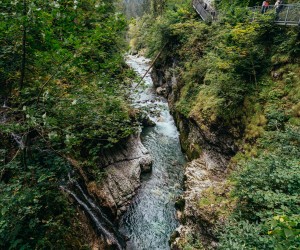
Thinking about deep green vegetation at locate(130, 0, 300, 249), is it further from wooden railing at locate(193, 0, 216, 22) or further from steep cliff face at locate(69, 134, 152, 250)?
steep cliff face at locate(69, 134, 152, 250)

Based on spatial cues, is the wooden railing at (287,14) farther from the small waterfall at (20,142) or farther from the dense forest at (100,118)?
the small waterfall at (20,142)

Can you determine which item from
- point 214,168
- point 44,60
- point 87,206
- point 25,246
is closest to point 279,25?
point 214,168

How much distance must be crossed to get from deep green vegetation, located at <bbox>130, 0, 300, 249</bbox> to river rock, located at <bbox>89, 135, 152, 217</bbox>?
4397mm

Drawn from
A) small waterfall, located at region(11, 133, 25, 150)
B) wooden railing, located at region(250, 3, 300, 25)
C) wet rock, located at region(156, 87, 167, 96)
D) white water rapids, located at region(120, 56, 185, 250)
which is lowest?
white water rapids, located at region(120, 56, 185, 250)

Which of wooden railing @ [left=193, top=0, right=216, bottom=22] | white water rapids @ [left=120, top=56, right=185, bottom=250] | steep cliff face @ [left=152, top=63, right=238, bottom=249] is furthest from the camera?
wooden railing @ [left=193, top=0, right=216, bottom=22]

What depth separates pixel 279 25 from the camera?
36.3 feet

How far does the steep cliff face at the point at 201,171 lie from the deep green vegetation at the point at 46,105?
4.29 meters

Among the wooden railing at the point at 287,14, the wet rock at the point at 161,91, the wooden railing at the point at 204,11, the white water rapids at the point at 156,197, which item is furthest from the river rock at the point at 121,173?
the wooden railing at the point at 204,11

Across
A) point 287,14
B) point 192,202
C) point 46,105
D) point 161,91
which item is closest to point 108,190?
point 192,202

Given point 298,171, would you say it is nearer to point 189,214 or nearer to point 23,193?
point 189,214

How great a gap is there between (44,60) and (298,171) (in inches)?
266

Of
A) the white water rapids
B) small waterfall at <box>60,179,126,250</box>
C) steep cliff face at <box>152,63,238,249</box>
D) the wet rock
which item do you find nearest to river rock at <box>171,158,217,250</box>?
steep cliff face at <box>152,63,238,249</box>

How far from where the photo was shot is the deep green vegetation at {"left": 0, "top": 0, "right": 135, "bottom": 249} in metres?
3.91

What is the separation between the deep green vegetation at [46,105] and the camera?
391 centimetres
